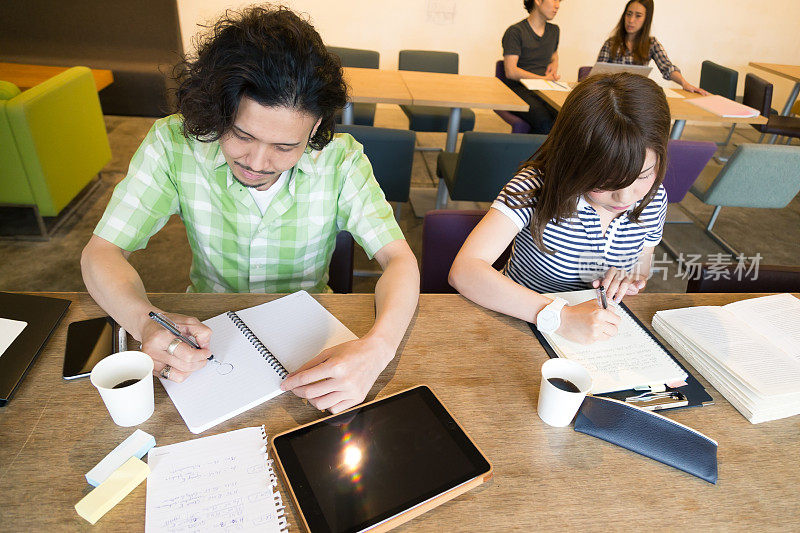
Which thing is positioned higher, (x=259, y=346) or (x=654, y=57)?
(x=654, y=57)

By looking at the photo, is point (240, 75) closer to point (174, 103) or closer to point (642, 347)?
point (174, 103)

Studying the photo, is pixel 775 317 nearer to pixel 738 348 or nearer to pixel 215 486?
pixel 738 348

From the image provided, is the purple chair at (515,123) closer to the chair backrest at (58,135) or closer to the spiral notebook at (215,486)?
the chair backrest at (58,135)

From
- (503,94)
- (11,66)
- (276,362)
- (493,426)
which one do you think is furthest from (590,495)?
(11,66)

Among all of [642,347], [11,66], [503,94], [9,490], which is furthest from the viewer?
[11,66]

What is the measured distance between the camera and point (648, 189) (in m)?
1.19

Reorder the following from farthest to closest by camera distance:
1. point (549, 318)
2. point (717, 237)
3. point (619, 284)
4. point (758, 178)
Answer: point (717, 237)
point (758, 178)
point (619, 284)
point (549, 318)

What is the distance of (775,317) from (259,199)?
120 centimetres

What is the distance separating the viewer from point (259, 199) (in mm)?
1205

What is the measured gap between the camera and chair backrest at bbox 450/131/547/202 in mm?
2396

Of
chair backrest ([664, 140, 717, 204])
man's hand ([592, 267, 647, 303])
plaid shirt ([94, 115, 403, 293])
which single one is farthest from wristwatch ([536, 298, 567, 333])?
chair backrest ([664, 140, 717, 204])

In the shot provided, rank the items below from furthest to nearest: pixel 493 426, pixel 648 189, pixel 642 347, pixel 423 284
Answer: pixel 423 284 < pixel 648 189 < pixel 642 347 < pixel 493 426

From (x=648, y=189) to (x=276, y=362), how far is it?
917 mm

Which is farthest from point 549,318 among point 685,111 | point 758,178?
point 685,111
